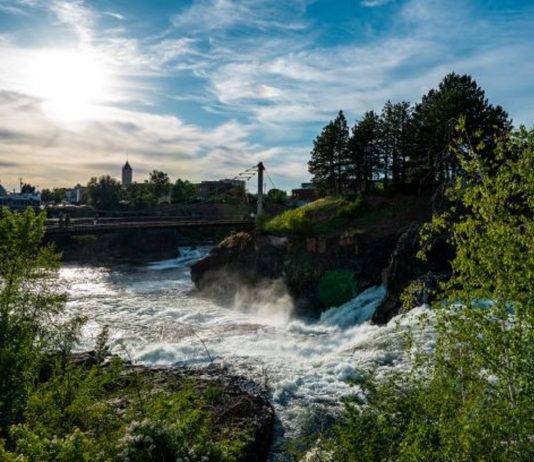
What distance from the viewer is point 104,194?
104250 mm

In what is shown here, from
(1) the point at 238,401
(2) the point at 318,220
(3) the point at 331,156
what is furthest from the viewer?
(3) the point at 331,156

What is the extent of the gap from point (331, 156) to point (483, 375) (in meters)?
50.0

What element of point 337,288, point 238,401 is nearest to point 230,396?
point 238,401

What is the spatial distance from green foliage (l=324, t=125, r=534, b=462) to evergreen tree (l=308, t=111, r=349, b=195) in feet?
153

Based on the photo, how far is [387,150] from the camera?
5141 cm

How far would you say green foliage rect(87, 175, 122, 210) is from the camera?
103875 millimetres

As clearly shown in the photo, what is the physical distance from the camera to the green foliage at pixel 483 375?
7.40 m

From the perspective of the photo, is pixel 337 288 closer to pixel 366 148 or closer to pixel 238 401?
pixel 238 401

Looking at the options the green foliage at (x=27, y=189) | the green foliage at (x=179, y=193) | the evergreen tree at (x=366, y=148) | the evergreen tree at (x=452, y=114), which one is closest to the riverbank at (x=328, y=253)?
the evergreen tree at (x=452, y=114)

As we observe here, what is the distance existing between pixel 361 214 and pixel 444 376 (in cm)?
3190

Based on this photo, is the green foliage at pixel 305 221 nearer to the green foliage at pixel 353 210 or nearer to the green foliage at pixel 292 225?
the green foliage at pixel 292 225

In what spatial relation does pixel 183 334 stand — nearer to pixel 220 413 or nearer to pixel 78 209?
pixel 220 413

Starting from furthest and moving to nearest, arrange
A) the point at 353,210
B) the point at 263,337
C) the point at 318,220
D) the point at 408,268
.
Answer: the point at 318,220
the point at 353,210
the point at 408,268
the point at 263,337

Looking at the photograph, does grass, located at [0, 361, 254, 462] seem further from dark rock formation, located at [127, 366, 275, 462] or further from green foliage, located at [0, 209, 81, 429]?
green foliage, located at [0, 209, 81, 429]
